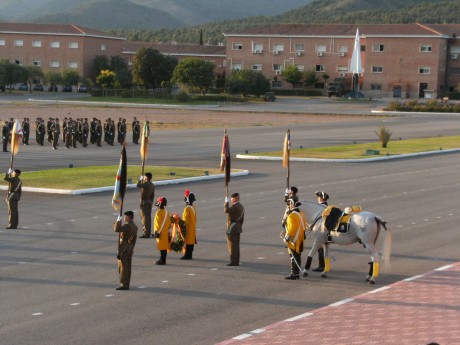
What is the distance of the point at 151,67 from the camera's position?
364 ft

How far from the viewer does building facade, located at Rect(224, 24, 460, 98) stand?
115m

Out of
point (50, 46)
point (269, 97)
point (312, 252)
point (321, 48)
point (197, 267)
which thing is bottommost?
point (197, 267)

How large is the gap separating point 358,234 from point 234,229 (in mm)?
2632

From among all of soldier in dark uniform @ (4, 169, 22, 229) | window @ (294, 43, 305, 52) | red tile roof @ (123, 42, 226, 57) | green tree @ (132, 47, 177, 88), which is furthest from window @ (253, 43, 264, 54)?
soldier in dark uniform @ (4, 169, 22, 229)

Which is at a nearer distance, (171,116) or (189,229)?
(189,229)

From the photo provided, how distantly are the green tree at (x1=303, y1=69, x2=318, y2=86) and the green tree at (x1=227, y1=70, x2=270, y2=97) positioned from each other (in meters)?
11.7

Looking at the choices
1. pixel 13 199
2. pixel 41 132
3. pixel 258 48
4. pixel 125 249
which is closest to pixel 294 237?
pixel 125 249

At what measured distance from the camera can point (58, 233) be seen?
21.3 metres

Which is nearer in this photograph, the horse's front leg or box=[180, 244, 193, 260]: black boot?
the horse's front leg

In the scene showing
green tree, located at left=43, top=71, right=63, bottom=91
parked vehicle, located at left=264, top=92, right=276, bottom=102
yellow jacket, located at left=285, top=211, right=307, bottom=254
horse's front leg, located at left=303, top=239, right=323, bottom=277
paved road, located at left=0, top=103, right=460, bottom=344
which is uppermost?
green tree, located at left=43, top=71, right=63, bottom=91

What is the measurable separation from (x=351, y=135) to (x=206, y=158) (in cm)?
1887

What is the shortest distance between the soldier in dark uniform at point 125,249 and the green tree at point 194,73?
89.6m

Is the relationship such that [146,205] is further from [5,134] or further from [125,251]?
[5,134]

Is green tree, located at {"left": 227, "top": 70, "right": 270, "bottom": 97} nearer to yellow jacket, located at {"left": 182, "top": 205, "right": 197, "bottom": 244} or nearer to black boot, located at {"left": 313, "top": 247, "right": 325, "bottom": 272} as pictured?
yellow jacket, located at {"left": 182, "top": 205, "right": 197, "bottom": 244}
